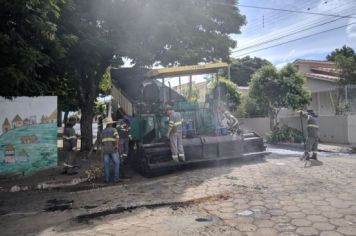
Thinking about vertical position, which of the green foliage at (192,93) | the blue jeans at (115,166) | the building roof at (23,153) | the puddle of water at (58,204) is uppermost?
the green foliage at (192,93)

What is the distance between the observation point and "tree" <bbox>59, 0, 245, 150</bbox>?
11250 mm

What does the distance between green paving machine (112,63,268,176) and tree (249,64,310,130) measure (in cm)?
751

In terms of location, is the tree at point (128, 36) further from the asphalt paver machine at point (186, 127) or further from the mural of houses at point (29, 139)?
the mural of houses at point (29, 139)

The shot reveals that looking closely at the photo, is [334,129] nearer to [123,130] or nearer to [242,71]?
[123,130]

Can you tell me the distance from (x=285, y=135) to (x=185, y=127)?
26.3 feet

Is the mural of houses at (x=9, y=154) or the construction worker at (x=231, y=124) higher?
the construction worker at (x=231, y=124)

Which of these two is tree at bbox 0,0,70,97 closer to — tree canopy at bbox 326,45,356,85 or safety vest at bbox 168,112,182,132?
safety vest at bbox 168,112,182,132

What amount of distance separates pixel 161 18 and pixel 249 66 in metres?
40.3

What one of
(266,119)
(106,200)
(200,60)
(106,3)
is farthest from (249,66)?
(106,200)

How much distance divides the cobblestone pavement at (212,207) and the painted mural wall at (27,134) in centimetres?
233

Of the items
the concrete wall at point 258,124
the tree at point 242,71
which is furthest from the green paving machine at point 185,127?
the tree at point 242,71

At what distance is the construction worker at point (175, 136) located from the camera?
9555 millimetres

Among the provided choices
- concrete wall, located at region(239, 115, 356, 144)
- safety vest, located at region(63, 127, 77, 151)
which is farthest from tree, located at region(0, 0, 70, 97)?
concrete wall, located at region(239, 115, 356, 144)

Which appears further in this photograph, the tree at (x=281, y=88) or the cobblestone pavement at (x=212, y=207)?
the tree at (x=281, y=88)
